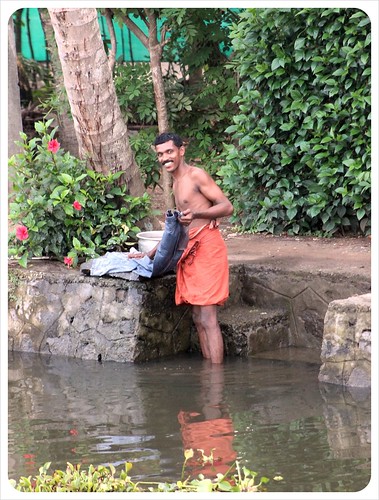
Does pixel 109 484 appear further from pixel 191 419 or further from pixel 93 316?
pixel 93 316

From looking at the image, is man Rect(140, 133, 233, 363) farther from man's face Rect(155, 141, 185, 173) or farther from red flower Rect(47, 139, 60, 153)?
red flower Rect(47, 139, 60, 153)

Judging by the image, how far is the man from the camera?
7434 mm

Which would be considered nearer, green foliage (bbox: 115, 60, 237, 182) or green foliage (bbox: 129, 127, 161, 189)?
green foliage (bbox: 129, 127, 161, 189)

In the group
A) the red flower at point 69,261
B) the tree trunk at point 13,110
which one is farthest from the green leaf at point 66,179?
the tree trunk at point 13,110

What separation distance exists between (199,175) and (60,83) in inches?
187

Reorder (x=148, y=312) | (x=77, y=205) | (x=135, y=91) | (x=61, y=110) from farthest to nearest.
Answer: (x=61, y=110) → (x=135, y=91) → (x=77, y=205) → (x=148, y=312)

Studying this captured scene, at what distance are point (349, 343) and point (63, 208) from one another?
295 centimetres

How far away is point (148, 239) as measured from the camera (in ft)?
26.8

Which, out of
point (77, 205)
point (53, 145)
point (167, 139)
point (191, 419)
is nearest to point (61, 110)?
point (53, 145)

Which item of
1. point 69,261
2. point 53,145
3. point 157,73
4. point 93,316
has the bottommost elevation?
point 93,316

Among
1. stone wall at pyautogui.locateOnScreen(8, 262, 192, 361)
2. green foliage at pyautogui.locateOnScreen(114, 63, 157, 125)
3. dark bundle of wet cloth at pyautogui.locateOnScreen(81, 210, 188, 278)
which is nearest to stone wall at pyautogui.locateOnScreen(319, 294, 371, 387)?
dark bundle of wet cloth at pyautogui.locateOnScreen(81, 210, 188, 278)

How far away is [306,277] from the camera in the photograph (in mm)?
8039

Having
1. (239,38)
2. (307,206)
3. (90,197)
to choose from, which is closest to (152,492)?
(90,197)

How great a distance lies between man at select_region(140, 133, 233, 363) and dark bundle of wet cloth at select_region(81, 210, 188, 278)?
93mm
